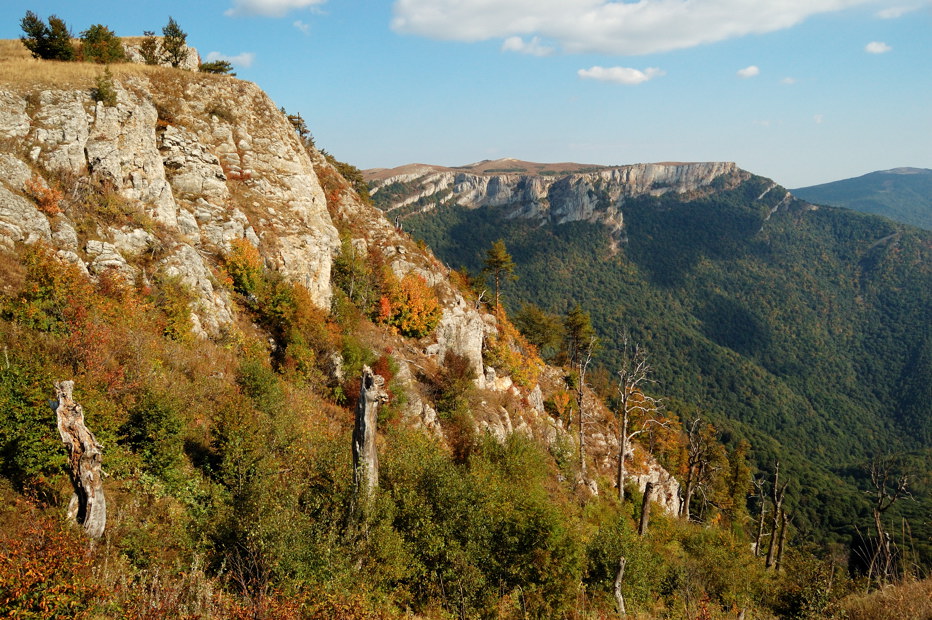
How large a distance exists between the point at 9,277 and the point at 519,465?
1857 cm

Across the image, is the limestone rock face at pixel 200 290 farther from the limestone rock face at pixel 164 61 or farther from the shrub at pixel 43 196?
the limestone rock face at pixel 164 61

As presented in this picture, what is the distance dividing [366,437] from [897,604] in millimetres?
11834

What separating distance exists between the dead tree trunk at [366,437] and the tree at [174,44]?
3142 cm

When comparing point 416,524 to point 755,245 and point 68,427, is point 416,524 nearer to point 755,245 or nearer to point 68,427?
point 68,427

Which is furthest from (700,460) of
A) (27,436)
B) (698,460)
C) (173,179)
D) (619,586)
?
(173,179)

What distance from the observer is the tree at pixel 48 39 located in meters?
24.1

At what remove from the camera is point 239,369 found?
16.8m

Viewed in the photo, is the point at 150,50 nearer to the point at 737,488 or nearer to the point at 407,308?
the point at 407,308

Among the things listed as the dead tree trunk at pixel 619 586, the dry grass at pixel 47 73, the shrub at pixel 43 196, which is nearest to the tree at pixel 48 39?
the dry grass at pixel 47 73

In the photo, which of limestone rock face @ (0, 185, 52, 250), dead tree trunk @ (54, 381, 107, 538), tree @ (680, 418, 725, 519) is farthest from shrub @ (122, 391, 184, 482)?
tree @ (680, 418, 725, 519)

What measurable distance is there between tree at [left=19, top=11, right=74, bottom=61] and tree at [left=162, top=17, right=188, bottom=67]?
20.7 ft

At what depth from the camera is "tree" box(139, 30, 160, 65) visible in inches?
1205

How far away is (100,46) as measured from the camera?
86.5 ft

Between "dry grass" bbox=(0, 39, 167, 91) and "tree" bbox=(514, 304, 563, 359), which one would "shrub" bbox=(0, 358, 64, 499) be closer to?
"dry grass" bbox=(0, 39, 167, 91)
